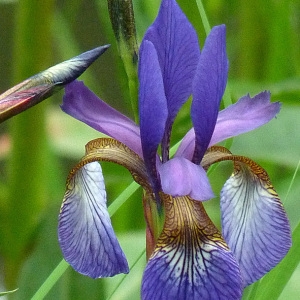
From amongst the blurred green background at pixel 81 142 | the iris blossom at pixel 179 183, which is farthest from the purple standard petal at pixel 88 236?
the blurred green background at pixel 81 142

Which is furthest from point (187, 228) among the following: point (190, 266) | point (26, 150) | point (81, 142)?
point (81, 142)

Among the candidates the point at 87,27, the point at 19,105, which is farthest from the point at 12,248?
the point at 87,27

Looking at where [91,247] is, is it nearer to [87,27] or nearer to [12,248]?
[12,248]

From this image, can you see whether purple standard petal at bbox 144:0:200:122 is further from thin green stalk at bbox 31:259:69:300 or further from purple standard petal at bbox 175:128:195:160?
thin green stalk at bbox 31:259:69:300

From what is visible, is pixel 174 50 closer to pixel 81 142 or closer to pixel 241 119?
pixel 241 119

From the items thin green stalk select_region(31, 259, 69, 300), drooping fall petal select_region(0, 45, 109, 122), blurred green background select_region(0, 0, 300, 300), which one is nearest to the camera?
drooping fall petal select_region(0, 45, 109, 122)

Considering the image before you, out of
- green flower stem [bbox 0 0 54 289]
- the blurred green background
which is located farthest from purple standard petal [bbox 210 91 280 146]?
green flower stem [bbox 0 0 54 289]

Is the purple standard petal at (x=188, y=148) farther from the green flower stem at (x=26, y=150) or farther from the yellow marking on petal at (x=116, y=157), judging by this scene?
the green flower stem at (x=26, y=150)
